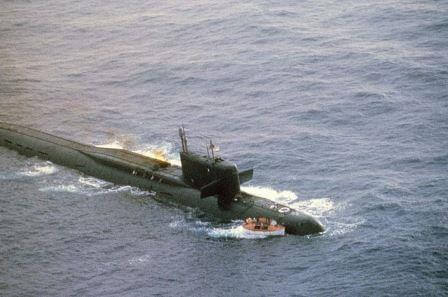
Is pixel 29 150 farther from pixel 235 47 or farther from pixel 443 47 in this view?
pixel 443 47

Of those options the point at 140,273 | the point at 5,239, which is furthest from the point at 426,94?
the point at 5,239

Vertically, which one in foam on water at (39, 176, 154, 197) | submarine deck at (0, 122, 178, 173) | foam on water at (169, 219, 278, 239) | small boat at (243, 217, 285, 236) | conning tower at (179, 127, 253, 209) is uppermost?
conning tower at (179, 127, 253, 209)

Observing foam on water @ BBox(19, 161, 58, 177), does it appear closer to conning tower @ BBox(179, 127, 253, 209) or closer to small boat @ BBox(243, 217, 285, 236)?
conning tower @ BBox(179, 127, 253, 209)

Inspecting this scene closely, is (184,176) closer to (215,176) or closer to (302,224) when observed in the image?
(215,176)

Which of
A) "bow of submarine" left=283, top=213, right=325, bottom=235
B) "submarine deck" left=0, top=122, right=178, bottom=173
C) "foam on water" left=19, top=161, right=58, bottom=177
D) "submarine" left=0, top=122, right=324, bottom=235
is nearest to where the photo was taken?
"bow of submarine" left=283, top=213, right=325, bottom=235

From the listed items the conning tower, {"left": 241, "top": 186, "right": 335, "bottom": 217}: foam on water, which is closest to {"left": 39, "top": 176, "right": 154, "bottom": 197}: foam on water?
the conning tower

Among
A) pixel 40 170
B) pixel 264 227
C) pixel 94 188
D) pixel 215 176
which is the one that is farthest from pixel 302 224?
pixel 40 170

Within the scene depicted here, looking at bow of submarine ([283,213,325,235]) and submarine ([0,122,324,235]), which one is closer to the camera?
bow of submarine ([283,213,325,235])

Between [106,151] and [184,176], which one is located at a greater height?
[184,176]
